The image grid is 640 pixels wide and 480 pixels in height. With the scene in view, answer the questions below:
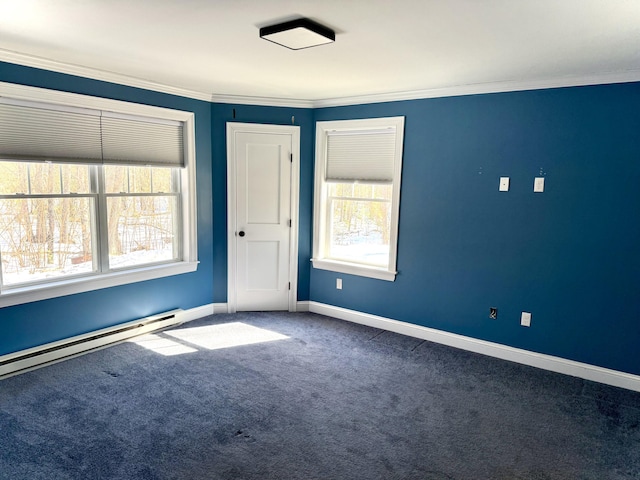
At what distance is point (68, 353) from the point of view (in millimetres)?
3562

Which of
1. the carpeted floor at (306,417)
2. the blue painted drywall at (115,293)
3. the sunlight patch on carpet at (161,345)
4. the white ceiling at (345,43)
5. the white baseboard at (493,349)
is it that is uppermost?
the white ceiling at (345,43)

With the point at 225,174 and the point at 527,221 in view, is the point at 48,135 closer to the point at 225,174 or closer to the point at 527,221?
the point at 225,174

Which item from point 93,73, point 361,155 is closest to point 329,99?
point 361,155

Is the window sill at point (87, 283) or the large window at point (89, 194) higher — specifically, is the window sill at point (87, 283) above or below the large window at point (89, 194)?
below

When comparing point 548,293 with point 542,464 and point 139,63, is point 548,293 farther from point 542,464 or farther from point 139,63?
point 139,63

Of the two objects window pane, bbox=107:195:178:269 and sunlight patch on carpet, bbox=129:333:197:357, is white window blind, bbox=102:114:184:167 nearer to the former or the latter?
window pane, bbox=107:195:178:269

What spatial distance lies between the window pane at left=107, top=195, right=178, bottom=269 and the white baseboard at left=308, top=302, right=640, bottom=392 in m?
1.82

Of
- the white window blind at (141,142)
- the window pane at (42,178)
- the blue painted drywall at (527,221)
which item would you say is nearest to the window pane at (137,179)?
the white window blind at (141,142)

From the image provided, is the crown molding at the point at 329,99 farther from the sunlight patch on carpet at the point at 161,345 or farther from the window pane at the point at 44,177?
the sunlight patch on carpet at the point at 161,345

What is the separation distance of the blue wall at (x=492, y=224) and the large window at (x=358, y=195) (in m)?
0.12

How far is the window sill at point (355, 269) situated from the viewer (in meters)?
4.45

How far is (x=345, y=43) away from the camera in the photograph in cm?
266

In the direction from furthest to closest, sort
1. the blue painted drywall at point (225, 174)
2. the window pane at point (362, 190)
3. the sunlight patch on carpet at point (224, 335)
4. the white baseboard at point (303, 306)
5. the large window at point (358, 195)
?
1. the white baseboard at point (303, 306)
2. the blue painted drywall at point (225, 174)
3. the window pane at point (362, 190)
4. the large window at point (358, 195)
5. the sunlight patch on carpet at point (224, 335)

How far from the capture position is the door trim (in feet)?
15.2
